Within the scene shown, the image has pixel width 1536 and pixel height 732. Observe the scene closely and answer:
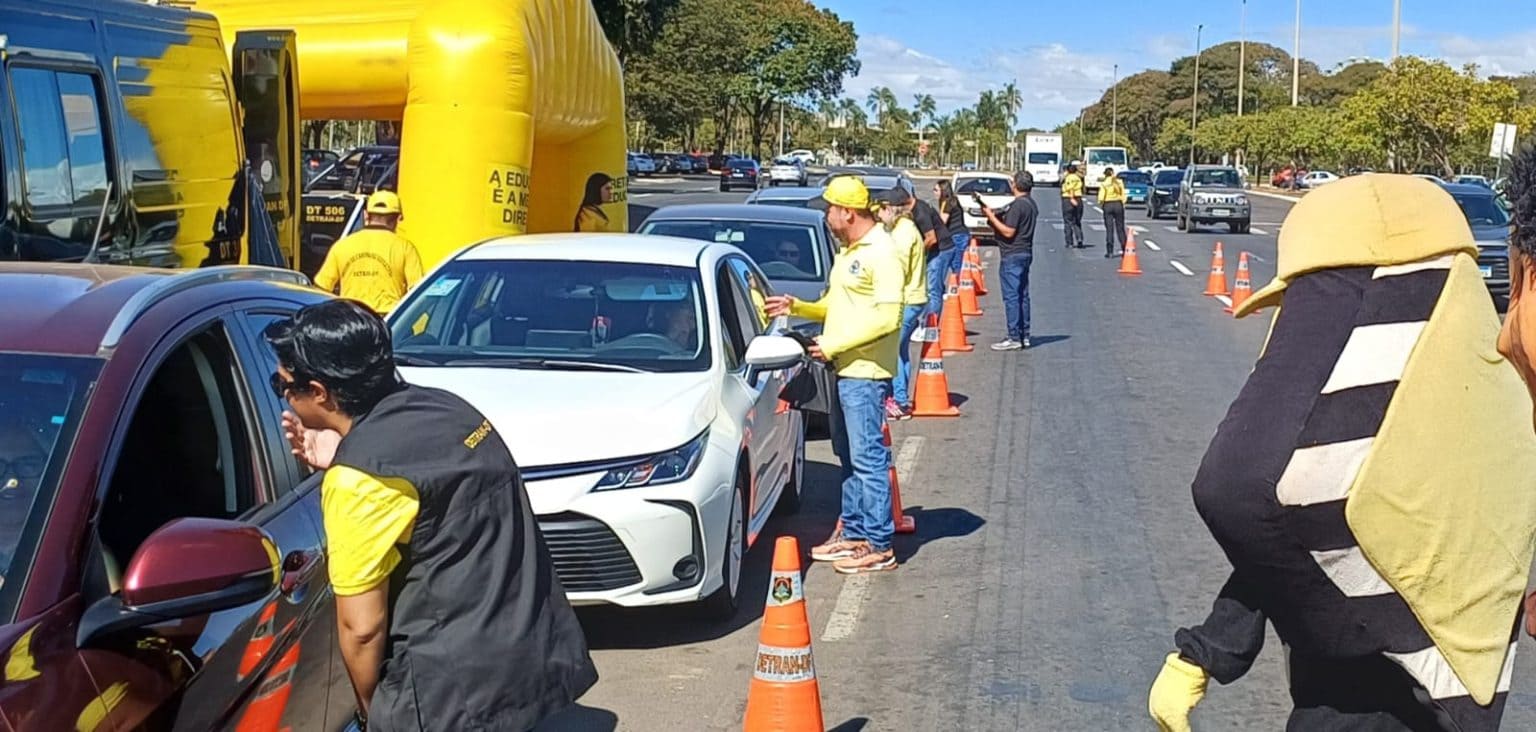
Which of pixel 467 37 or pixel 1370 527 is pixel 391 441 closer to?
pixel 1370 527

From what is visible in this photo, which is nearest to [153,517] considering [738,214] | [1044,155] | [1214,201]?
[738,214]

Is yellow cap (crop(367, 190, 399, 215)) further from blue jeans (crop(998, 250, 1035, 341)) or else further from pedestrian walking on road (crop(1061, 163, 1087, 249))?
pedestrian walking on road (crop(1061, 163, 1087, 249))

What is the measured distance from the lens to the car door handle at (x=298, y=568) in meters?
3.53

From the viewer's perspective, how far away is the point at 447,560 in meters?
3.29

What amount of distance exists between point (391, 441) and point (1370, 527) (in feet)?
5.78

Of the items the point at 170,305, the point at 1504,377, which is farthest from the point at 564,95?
the point at 1504,377

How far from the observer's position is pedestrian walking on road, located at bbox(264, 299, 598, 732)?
Result: 10.4 ft

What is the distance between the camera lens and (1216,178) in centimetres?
4253

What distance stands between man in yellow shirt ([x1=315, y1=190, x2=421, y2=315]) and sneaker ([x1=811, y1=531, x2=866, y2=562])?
2884 millimetres

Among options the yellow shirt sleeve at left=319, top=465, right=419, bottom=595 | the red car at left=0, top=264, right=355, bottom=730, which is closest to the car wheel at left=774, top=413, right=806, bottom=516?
the red car at left=0, top=264, right=355, bottom=730

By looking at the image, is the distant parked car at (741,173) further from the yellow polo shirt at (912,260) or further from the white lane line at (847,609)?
the white lane line at (847,609)

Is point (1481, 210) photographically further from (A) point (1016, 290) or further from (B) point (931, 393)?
(B) point (931, 393)

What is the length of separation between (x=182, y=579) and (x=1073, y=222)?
31892 millimetres

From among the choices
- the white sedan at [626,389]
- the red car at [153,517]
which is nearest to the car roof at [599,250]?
the white sedan at [626,389]
